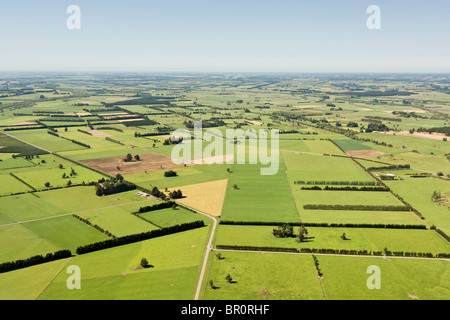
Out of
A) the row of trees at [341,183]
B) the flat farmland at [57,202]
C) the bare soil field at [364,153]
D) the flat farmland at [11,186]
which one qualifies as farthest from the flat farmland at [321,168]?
the flat farmland at [11,186]

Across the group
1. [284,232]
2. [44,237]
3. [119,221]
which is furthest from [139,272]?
[284,232]

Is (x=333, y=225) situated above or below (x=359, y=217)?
below

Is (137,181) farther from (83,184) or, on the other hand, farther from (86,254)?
(86,254)

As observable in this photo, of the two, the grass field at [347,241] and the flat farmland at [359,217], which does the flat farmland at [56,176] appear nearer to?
the grass field at [347,241]

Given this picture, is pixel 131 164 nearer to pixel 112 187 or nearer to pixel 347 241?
pixel 112 187

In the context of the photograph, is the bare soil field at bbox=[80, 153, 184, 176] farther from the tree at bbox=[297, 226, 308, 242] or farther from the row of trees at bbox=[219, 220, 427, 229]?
the tree at bbox=[297, 226, 308, 242]

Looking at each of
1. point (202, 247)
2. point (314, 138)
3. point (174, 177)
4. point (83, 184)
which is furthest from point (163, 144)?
point (202, 247)

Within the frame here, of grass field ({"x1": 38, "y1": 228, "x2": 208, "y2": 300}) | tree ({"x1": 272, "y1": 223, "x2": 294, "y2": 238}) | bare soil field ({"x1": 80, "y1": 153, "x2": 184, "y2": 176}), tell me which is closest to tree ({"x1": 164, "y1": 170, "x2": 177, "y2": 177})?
bare soil field ({"x1": 80, "y1": 153, "x2": 184, "y2": 176})

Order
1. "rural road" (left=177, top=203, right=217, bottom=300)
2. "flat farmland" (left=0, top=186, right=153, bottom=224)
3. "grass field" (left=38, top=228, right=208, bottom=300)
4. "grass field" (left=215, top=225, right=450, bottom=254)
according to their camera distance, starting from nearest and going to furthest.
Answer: "grass field" (left=38, top=228, right=208, bottom=300) → "rural road" (left=177, top=203, right=217, bottom=300) → "grass field" (left=215, top=225, right=450, bottom=254) → "flat farmland" (left=0, top=186, right=153, bottom=224)
